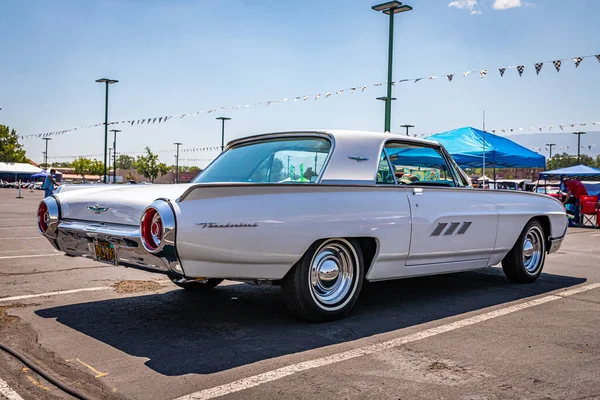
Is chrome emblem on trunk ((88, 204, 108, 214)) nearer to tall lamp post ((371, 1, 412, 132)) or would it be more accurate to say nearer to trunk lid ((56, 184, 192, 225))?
trunk lid ((56, 184, 192, 225))

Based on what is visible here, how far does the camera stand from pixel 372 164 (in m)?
4.71

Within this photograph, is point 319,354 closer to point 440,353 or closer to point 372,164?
point 440,353

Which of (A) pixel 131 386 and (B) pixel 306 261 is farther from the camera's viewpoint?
(B) pixel 306 261

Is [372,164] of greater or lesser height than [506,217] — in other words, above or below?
above

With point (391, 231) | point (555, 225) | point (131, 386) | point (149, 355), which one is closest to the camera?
point (131, 386)

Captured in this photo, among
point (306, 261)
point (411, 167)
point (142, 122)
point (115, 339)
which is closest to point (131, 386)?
point (115, 339)

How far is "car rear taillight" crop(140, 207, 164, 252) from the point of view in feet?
12.1

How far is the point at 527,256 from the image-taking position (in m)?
6.31

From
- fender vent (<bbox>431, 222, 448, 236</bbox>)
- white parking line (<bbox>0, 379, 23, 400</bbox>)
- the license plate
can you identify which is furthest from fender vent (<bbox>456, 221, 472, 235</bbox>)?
white parking line (<bbox>0, 379, 23, 400</bbox>)

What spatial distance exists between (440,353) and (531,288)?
2.78m

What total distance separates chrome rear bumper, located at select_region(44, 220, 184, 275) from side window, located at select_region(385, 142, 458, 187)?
7.20ft

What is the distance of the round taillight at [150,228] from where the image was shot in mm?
3692

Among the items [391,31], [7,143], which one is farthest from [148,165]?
[391,31]

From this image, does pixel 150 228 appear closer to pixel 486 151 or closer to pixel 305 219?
pixel 305 219
